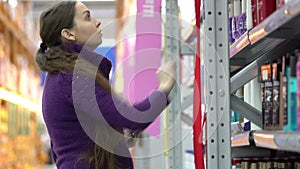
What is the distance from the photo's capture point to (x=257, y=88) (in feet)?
9.51

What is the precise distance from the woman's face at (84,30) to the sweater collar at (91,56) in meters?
0.09

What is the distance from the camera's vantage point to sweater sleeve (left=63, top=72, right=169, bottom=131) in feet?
7.74

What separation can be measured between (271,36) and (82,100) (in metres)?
0.72

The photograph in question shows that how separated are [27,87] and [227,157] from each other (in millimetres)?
7893

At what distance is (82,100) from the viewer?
94.9 inches

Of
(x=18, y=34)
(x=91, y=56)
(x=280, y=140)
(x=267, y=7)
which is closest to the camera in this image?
(x=280, y=140)

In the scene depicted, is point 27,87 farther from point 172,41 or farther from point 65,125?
point 65,125

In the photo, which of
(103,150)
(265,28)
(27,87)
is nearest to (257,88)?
(103,150)

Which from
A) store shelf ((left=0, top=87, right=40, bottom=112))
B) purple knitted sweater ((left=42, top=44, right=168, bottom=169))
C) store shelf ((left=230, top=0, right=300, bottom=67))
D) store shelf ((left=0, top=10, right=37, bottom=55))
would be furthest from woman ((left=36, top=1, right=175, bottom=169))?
store shelf ((left=0, top=10, right=37, bottom=55))

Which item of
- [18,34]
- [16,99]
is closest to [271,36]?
[16,99]

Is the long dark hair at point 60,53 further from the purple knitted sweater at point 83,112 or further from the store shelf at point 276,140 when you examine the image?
the store shelf at point 276,140

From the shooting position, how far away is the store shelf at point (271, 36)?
1747 millimetres

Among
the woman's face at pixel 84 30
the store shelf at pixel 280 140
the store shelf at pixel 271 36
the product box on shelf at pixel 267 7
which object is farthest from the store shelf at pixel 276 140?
the woman's face at pixel 84 30

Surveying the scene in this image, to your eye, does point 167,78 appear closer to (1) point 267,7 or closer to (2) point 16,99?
(1) point 267,7
